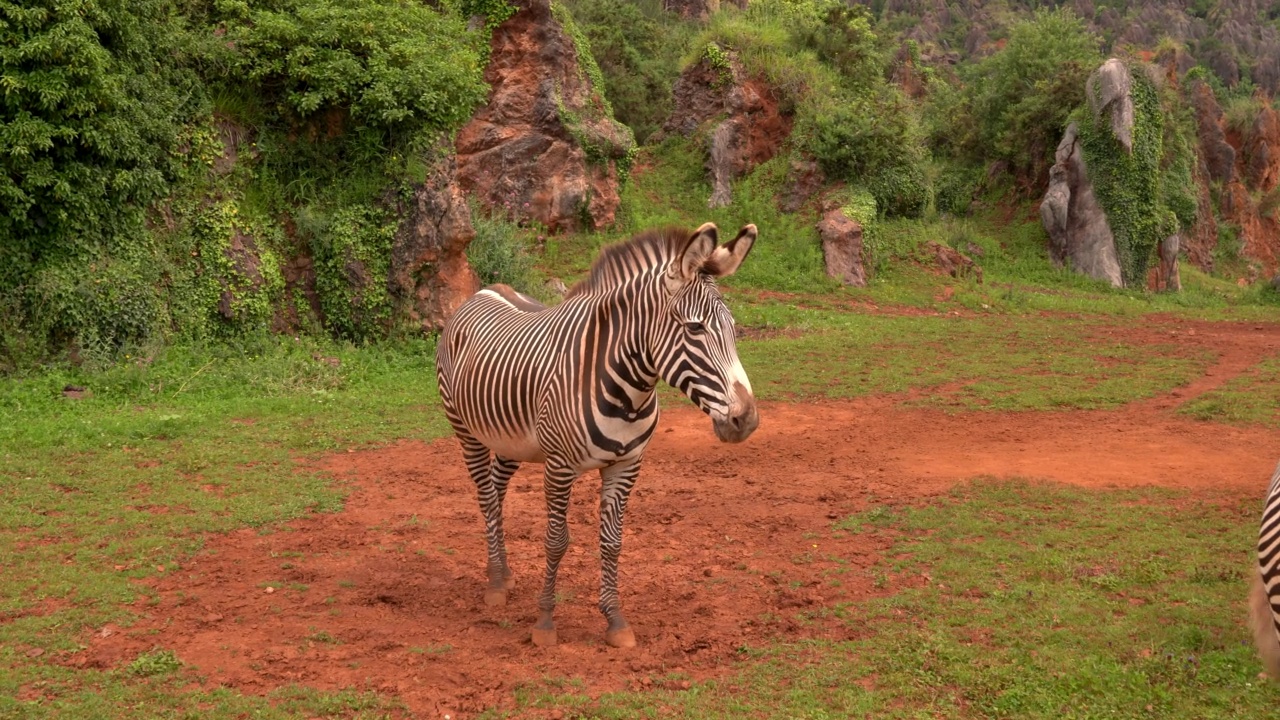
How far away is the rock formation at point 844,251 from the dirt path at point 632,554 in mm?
11522

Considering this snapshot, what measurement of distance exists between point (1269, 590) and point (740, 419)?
7.51 ft

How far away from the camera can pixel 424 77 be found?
1498 cm

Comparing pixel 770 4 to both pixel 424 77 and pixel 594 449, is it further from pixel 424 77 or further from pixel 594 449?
pixel 594 449

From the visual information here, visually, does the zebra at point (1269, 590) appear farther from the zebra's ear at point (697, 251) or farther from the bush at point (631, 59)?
the bush at point (631, 59)

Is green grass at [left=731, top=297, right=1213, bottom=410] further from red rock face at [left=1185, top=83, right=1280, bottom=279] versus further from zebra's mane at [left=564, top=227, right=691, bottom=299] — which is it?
red rock face at [left=1185, top=83, right=1280, bottom=279]

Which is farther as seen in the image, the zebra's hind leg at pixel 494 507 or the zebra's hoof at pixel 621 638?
the zebra's hind leg at pixel 494 507

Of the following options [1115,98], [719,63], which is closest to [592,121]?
[719,63]

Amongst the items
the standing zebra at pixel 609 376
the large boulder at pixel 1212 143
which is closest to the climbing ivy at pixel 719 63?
the large boulder at pixel 1212 143

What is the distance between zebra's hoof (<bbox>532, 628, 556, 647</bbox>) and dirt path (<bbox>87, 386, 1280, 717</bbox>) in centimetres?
6

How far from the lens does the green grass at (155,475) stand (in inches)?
197

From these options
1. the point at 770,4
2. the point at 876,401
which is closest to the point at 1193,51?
the point at 770,4

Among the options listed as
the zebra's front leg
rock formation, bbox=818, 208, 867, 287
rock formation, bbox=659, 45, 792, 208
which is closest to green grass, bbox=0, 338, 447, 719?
the zebra's front leg

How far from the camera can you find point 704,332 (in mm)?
4910

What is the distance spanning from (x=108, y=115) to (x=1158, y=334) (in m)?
18.9
